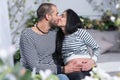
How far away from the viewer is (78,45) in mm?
2955

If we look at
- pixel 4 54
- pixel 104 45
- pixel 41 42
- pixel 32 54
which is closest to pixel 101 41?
pixel 104 45

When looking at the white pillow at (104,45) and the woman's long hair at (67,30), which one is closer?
the woman's long hair at (67,30)

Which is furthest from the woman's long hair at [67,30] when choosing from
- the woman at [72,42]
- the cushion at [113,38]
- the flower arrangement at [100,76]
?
the flower arrangement at [100,76]

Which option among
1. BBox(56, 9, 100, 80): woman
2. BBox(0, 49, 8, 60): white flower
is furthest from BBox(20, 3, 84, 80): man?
BBox(0, 49, 8, 60): white flower

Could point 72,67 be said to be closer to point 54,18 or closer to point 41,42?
point 41,42

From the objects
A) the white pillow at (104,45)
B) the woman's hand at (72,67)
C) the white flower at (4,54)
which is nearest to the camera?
the white flower at (4,54)

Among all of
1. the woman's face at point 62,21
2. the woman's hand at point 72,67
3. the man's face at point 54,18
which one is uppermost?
the man's face at point 54,18

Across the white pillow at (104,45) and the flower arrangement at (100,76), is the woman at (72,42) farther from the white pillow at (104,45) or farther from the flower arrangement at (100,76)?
the flower arrangement at (100,76)

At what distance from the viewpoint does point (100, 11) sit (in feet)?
16.1

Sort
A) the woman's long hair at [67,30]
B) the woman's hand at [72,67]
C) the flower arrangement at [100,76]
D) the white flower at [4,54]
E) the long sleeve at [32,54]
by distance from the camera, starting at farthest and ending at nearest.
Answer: the woman's long hair at [67,30]
the woman's hand at [72,67]
the long sleeve at [32,54]
the flower arrangement at [100,76]
the white flower at [4,54]

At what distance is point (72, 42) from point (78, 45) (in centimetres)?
6

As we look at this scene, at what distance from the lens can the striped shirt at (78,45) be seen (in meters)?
2.92

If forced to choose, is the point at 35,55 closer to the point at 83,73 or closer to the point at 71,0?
the point at 83,73

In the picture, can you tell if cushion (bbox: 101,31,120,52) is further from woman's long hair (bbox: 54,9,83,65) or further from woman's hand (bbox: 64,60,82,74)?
woman's hand (bbox: 64,60,82,74)
